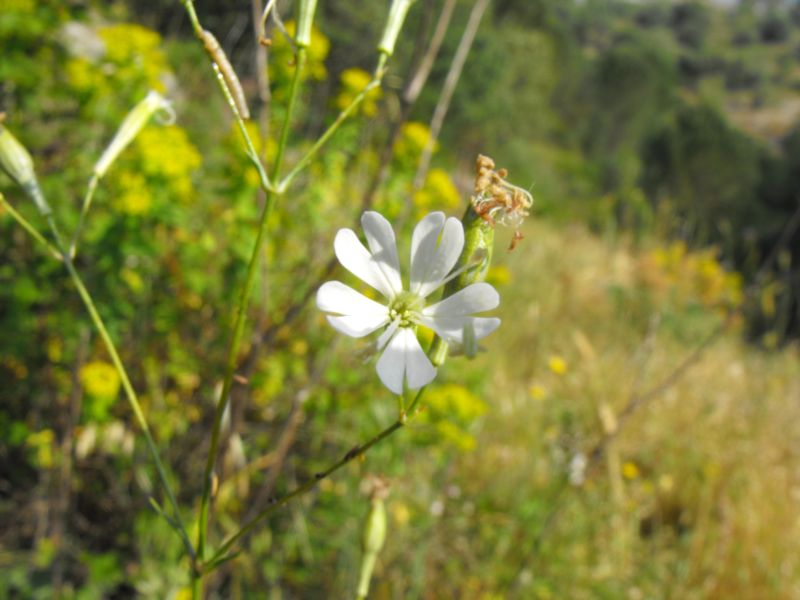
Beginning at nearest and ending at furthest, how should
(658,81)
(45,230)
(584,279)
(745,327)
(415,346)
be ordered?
(415,346), (45,230), (584,279), (745,327), (658,81)

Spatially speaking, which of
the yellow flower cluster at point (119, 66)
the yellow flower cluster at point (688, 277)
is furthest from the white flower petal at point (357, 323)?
the yellow flower cluster at point (688, 277)

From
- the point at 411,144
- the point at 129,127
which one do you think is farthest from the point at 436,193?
the point at 129,127

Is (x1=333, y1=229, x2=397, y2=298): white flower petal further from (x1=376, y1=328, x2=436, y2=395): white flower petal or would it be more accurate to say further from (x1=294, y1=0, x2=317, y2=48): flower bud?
(x1=294, y1=0, x2=317, y2=48): flower bud

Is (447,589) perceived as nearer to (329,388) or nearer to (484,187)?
(329,388)

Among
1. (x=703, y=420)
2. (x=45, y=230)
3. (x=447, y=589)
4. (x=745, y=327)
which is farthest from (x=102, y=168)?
(x=745, y=327)

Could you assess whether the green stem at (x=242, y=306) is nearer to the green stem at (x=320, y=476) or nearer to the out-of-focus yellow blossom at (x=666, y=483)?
the green stem at (x=320, y=476)

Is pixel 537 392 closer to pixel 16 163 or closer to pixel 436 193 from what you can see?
pixel 436 193
